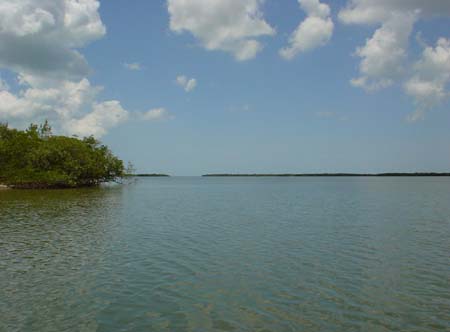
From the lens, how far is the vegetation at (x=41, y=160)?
83.9 metres

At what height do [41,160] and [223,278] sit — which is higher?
[41,160]

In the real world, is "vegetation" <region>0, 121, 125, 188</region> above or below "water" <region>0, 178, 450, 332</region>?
above

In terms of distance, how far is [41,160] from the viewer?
84.6m

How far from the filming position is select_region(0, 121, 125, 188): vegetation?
8394 cm

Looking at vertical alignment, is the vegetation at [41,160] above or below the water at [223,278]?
above

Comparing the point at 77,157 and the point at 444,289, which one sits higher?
the point at 77,157

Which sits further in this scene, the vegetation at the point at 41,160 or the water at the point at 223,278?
the vegetation at the point at 41,160

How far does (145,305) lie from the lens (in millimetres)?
12555

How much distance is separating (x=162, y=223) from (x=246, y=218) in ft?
27.6

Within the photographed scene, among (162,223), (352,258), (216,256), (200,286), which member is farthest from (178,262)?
(162,223)

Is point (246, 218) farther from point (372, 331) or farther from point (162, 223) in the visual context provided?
point (372, 331)

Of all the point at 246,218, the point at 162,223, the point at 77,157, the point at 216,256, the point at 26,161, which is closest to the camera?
the point at 216,256

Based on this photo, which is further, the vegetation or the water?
the vegetation

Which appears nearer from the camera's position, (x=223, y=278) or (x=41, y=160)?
(x=223, y=278)
